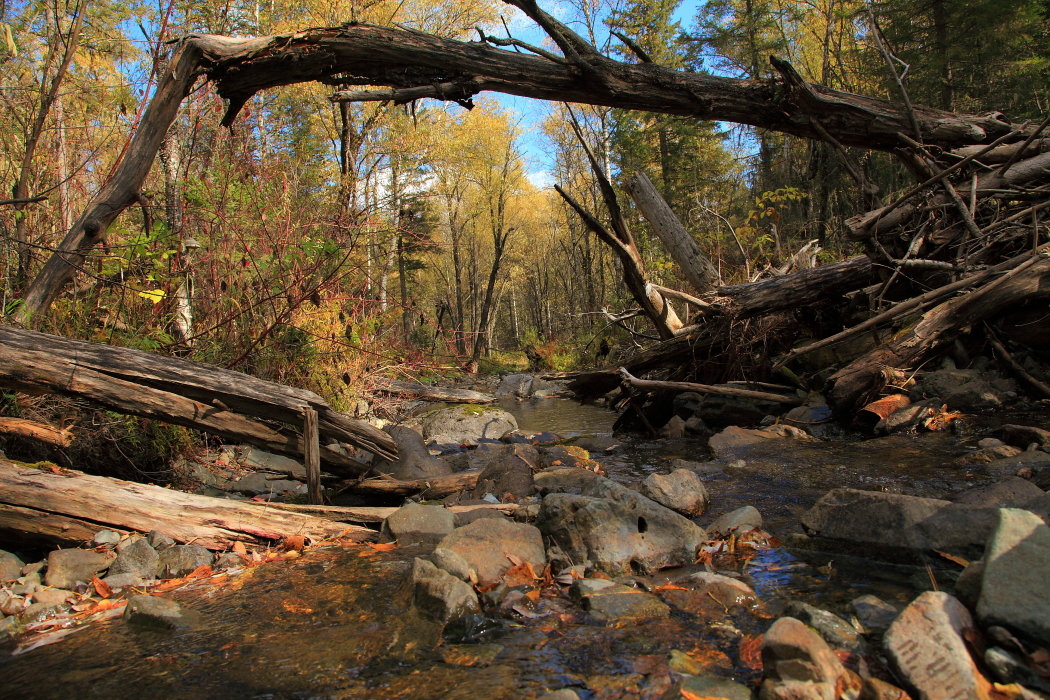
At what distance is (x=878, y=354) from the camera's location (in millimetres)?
5980

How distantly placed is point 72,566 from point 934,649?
3.98m

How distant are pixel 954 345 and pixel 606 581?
555 centimetres

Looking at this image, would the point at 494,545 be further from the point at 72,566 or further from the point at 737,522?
the point at 72,566

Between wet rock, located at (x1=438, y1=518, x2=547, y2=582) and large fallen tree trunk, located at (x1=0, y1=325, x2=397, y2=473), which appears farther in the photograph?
large fallen tree trunk, located at (x1=0, y1=325, x2=397, y2=473)

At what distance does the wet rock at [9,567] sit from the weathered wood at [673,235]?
290 inches

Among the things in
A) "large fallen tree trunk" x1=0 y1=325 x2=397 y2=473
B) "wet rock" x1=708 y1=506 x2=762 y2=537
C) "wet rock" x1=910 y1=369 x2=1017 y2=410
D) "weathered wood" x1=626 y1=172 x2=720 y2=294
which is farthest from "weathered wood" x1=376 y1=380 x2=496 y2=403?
"wet rock" x1=910 y1=369 x2=1017 y2=410

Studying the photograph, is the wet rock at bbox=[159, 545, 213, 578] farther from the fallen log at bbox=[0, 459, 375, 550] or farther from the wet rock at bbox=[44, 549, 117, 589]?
the wet rock at bbox=[44, 549, 117, 589]

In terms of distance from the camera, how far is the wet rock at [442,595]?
2605 millimetres

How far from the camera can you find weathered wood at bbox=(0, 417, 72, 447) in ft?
13.8

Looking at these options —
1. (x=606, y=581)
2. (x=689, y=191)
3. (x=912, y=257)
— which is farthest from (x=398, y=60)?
(x=689, y=191)

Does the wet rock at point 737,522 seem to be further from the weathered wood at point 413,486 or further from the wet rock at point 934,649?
the weathered wood at point 413,486

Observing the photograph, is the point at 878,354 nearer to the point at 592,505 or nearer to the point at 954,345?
the point at 954,345

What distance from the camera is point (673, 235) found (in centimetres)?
820

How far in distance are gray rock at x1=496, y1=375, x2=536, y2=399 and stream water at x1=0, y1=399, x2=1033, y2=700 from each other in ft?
44.3
